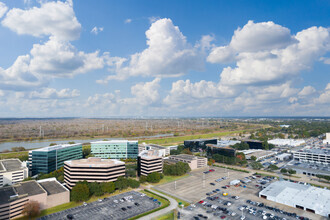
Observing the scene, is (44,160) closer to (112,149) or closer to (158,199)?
(112,149)

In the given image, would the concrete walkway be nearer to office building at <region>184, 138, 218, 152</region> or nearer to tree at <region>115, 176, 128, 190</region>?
tree at <region>115, 176, 128, 190</region>

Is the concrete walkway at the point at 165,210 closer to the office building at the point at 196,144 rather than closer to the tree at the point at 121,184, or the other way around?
the tree at the point at 121,184

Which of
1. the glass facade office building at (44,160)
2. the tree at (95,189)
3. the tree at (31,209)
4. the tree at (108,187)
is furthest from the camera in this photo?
the glass facade office building at (44,160)

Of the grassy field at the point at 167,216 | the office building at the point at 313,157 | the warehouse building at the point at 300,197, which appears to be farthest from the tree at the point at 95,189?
the office building at the point at 313,157

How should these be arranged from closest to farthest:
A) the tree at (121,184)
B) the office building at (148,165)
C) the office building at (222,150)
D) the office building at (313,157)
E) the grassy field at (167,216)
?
the grassy field at (167,216) → the tree at (121,184) → the office building at (148,165) → the office building at (313,157) → the office building at (222,150)

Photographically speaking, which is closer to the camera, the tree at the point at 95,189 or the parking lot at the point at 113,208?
the parking lot at the point at 113,208

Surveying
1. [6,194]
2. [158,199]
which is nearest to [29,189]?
[6,194]
